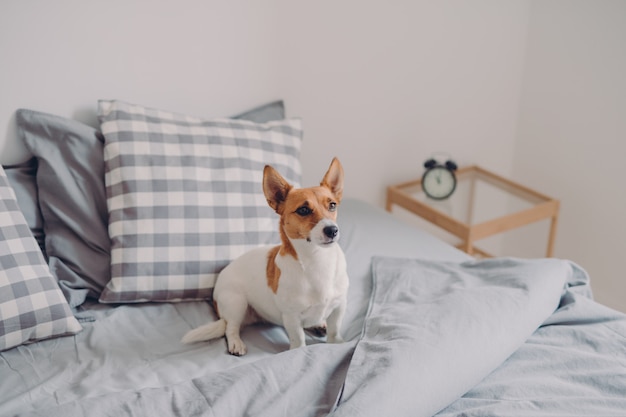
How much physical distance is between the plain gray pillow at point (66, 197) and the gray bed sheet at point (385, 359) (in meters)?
0.12

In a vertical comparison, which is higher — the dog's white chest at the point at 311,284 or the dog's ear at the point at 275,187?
the dog's ear at the point at 275,187

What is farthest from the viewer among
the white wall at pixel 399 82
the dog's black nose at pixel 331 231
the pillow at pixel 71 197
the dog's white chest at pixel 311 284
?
the white wall at pixel 399 82

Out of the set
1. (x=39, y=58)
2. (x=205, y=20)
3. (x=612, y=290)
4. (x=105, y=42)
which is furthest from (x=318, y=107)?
(x=612, y=290)

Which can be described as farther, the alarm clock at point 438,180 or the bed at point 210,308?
the alarm clock at point 438,180

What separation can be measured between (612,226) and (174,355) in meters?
1.83

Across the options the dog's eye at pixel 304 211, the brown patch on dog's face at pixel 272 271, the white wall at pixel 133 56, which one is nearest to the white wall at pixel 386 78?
the white wall at pixel 133 56

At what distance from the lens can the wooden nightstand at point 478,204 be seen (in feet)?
7.15

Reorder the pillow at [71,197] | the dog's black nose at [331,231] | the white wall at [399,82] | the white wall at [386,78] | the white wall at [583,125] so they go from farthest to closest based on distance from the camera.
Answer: the white wall at [583,125] → the white wall at [399,82] → the white wall at [386,78] → the pillow at [71,197] → the dog's black nose at [331,231]

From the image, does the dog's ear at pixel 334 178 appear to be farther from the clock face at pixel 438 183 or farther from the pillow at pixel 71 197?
the clock face at pixel 438 183

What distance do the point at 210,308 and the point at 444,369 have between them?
2.25 ft

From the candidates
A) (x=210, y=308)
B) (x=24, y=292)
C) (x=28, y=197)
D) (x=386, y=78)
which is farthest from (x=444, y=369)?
(x=386, y=78)

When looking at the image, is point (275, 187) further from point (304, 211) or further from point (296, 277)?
point (296, 277)

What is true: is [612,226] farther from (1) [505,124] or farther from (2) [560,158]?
(1) [505,124]

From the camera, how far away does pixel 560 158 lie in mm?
2578
